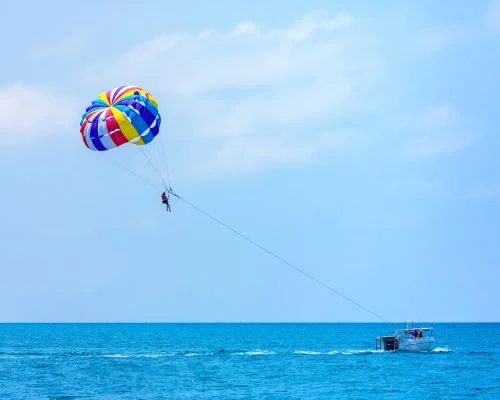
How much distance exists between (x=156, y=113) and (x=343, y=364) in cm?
3100

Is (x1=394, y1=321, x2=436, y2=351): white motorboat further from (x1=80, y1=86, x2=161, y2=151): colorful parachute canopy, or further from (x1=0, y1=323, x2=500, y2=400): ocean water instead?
(x1=80, y1=86, x2=161, y2=151): colorful parachute canopy

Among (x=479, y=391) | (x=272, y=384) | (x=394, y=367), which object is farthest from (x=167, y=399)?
(x=394, y=367)

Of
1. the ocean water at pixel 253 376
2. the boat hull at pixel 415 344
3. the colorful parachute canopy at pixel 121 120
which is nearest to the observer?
the colorful parachute canopy at pixel 121 120

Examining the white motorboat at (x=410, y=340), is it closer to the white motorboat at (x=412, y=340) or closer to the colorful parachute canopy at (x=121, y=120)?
the white motorboat at (x=412, y=340)

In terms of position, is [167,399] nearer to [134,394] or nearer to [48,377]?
[134,394]

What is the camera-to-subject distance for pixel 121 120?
38469 millimetres

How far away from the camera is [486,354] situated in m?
79.4

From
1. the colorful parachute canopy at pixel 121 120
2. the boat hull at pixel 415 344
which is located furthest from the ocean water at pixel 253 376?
the colorful parachute canopy at pixel 121 120

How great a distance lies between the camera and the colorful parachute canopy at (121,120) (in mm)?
38562

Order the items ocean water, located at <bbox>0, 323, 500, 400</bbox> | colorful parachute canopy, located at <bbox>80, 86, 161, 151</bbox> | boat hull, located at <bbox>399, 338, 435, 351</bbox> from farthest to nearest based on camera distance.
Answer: boat hull, located at <bbox>399, 338, 435, 351</bbox>, ocean water, located at <bbox>0, 323, 500, 400</bbox>, colorful parachute canopy, located at <bbox>80, 86, 161, 151</bbox>

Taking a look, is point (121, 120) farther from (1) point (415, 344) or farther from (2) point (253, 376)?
(1) point (415, 344)

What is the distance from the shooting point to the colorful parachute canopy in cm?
3856

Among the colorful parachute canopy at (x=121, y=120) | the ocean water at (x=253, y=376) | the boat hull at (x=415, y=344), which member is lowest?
the ocean water at (x=253, y=376)

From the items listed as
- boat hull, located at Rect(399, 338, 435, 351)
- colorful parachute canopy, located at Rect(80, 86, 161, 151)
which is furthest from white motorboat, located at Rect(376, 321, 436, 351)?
colorful parachute canopy, located at Rect(80, 86, 161, 151)
